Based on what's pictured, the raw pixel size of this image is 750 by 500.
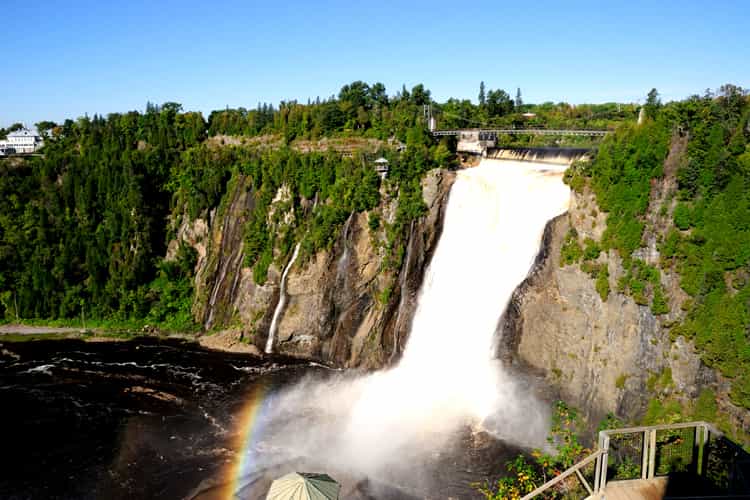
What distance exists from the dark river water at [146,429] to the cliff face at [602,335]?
18.5 feet

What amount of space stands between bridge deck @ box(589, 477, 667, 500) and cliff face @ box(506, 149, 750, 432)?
12.7 metres

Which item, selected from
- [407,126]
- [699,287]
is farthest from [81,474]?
[407,126]

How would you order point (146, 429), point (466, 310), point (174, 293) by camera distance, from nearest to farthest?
point (146, 429), point (466, 310), point (174, 293)

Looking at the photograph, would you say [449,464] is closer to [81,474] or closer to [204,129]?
[81,474]

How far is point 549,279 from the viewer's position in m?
31.9

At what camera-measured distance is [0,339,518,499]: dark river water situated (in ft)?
85.4

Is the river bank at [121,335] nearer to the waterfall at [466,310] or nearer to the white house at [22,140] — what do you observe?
the waterfall at [466,310]

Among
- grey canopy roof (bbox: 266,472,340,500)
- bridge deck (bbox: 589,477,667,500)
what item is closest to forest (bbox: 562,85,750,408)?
bridge deck (bbox: 589,477,667,500)

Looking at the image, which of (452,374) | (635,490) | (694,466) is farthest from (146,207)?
(694,466)

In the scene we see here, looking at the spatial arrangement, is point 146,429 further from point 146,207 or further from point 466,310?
point 146,207

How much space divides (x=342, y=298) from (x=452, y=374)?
11.1 metres

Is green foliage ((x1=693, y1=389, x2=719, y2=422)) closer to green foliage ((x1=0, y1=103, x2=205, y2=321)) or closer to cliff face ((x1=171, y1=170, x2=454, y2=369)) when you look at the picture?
cliff face ((x1=171, y1=170, x2=454, y2=369))

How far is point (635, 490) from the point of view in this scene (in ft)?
42.9

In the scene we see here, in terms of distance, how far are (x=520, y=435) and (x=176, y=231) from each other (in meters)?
39.0
